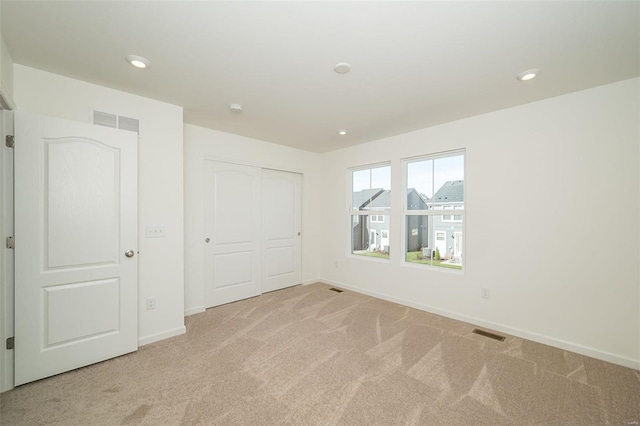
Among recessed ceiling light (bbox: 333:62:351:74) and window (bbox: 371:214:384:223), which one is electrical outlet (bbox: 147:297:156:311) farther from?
window (bbox: 371:214:384:223)

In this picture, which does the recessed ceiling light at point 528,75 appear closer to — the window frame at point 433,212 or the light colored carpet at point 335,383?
the window frame at point 433,212

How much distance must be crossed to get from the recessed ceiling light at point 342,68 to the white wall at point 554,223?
6.43 feet

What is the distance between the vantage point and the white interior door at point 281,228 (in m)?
4.46

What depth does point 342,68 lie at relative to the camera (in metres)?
2.11

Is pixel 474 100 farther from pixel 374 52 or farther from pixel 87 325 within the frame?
pixel 87 325

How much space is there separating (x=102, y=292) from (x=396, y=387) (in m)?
2.70

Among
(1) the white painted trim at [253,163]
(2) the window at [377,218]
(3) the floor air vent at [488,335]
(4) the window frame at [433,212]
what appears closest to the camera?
(3) the floor air vent at [488,335]

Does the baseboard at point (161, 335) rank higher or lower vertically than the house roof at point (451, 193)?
lower

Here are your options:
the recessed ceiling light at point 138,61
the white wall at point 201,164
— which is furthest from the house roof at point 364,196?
the recessed ceiling light at point 138,61

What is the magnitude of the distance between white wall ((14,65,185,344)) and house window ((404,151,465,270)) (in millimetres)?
3140

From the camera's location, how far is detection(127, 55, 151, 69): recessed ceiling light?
200cm

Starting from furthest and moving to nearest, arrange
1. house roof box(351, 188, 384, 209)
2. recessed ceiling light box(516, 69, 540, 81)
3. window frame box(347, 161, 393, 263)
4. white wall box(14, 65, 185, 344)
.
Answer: house roof box(351, 188, 384, 209), window frame box(347, 161, 393, 263), white wall box(14, 65, 185, 344), recessed ceiling light box(516, 69, 540, 81)

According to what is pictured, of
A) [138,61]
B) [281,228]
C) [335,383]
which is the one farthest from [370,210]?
[138,61]

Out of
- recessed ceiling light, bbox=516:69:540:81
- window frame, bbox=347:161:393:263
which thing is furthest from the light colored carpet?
recessed ceiling light, bbox=516:69:540:81
